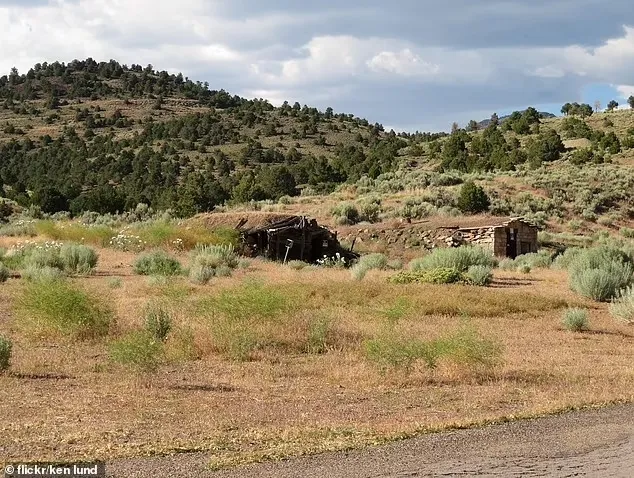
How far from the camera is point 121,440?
7.24 meters

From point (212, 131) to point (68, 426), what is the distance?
82.0m

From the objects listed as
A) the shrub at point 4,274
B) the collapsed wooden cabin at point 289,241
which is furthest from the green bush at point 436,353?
the collapsed wooden cabin at point 289,241

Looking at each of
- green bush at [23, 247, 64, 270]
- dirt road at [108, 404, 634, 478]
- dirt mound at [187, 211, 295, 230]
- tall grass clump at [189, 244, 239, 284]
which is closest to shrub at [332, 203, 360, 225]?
dirt mound at [187, 211, 295, 230]

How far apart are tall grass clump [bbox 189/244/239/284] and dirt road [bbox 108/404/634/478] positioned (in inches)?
620

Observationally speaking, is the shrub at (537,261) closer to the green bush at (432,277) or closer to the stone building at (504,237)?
the stone building at (504,237)

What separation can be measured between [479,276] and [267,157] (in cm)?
5757

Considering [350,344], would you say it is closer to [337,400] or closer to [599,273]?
[337,400]

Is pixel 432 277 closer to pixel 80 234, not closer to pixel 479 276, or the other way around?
pixel 479 276

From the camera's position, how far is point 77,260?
84.5ft

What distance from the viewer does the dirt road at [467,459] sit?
6.21 m

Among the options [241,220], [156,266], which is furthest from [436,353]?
[241,220]

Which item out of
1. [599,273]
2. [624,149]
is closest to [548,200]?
[624,149]

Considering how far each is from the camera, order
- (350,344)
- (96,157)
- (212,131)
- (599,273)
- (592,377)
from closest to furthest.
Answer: (592,377) → (350,344) → (599,273) → (96,157) → (212,131)

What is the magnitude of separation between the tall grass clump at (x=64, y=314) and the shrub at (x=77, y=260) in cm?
1114
